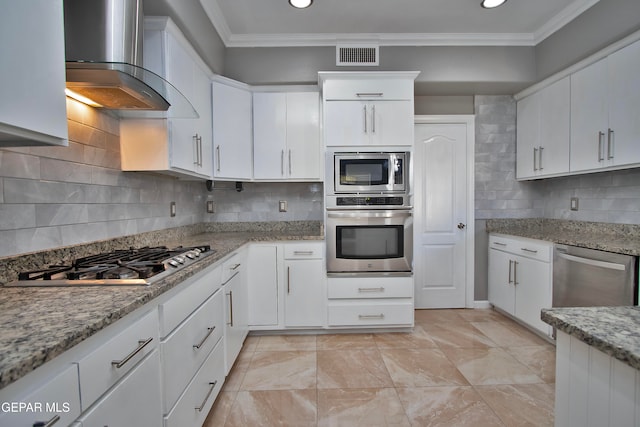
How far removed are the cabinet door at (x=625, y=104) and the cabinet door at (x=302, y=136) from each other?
2.24 metres

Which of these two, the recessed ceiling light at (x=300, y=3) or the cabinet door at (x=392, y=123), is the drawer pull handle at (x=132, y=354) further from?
the recessed ceiling light at (x=300, y=3)

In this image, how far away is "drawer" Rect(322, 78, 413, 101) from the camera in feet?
8.42

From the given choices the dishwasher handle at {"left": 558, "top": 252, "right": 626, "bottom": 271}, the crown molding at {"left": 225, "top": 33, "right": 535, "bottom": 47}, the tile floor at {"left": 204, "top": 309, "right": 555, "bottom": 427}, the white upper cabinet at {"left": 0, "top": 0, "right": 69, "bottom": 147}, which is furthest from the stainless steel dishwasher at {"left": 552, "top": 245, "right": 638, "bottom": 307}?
the white upper cabinet at {"left": 0, "top": 0, "right": 69, "bottom": 147}

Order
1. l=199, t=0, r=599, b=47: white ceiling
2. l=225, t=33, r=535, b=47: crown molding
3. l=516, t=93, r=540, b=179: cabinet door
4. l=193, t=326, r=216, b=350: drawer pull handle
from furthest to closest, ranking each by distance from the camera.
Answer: l=516, t=93, r=540, b=179: cabinet door < l=225, t=33, r=535, b=47: crown molding < l=199, t=0, r=599, b=47: white ceiling < l=193, t=326, r=216, b=350: drawer pull handle

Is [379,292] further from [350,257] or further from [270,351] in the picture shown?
[270,351]

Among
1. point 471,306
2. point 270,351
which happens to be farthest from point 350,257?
point 471,306

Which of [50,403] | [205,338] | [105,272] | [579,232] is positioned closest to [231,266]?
[205,338]

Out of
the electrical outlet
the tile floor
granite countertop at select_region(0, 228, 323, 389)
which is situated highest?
the electrical outlet

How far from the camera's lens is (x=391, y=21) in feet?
8.32

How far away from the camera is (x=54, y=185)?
136 cm

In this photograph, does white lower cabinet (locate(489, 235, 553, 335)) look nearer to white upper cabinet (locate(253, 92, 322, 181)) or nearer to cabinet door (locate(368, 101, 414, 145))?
cabinet door (locate(368, 101, 414, 145))

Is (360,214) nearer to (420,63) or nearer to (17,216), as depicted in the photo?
(420,63)

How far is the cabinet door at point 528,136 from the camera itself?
2.87 meters

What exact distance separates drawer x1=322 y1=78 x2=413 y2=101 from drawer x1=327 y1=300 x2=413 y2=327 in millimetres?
1798
